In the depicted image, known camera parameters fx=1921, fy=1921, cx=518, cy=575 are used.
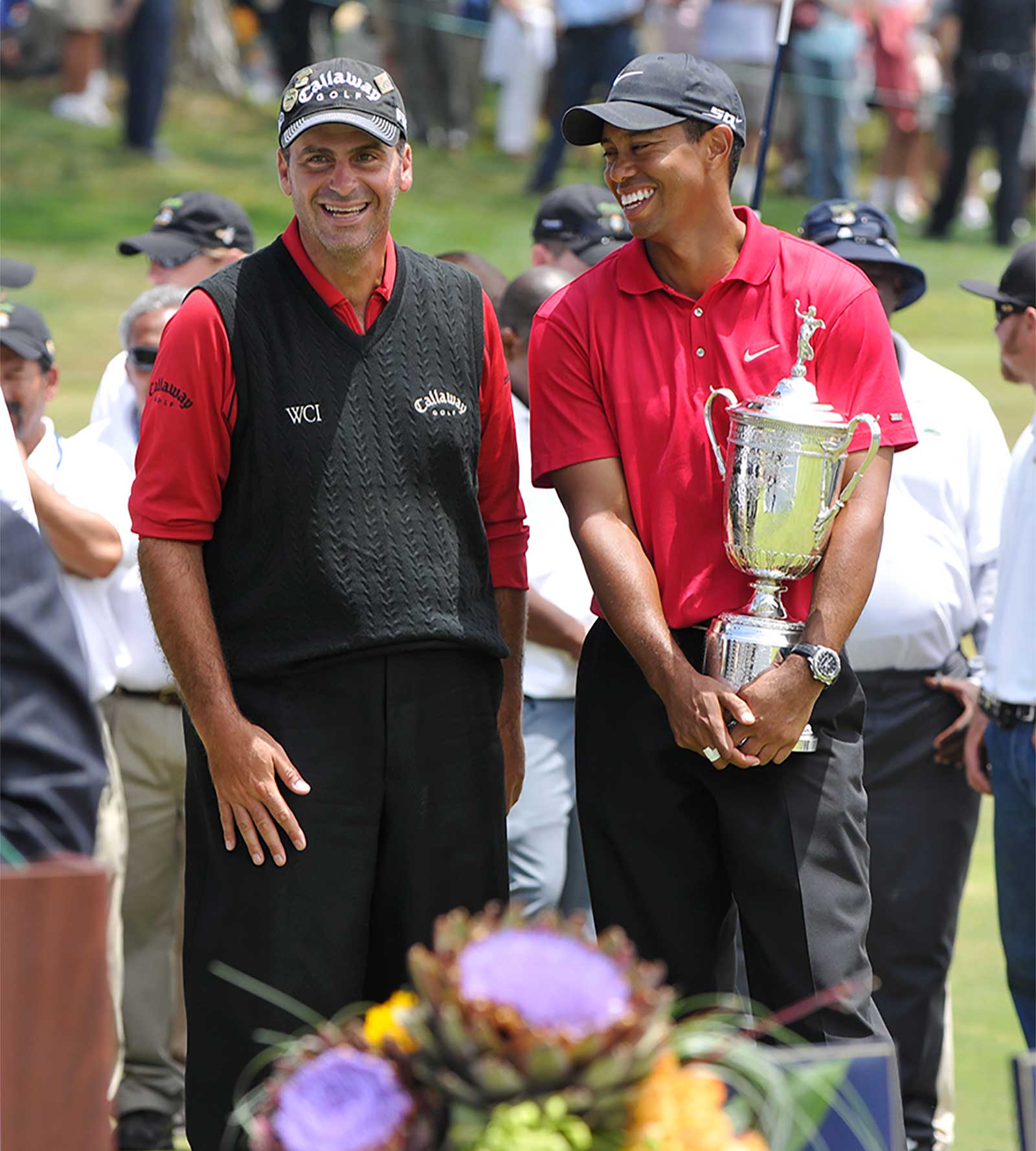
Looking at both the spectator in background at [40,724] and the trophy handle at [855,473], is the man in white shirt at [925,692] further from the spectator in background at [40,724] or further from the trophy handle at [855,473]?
the spectator in background at [40,724]

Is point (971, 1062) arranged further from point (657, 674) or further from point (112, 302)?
point (112, 302)

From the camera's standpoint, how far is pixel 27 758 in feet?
7.12

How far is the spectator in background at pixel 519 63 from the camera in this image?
1552cm

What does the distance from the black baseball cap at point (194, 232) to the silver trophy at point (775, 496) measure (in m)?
2.84

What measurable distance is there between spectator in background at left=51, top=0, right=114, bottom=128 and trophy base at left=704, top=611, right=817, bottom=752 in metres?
12.4

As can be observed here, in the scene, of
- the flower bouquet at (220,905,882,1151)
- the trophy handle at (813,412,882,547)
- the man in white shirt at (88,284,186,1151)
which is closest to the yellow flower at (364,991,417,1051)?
the flower bouquet at (220,905,882,1151)

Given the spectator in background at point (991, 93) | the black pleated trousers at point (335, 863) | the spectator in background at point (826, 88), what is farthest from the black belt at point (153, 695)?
the spectator in background at point (991, 93)

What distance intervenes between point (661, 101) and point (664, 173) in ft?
0.44

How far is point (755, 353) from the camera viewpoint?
3.60 meters

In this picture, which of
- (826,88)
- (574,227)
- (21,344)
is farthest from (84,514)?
(826,88)

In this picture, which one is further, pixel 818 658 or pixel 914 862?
pixel 914 862

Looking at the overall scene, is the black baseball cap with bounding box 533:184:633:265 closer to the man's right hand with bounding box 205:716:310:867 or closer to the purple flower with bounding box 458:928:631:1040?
the man's right hand with bounding box 205:716:310:867

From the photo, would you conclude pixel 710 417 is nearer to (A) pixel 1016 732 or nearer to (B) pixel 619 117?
(B) pixel 619 117

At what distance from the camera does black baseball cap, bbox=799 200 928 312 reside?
523 cm
